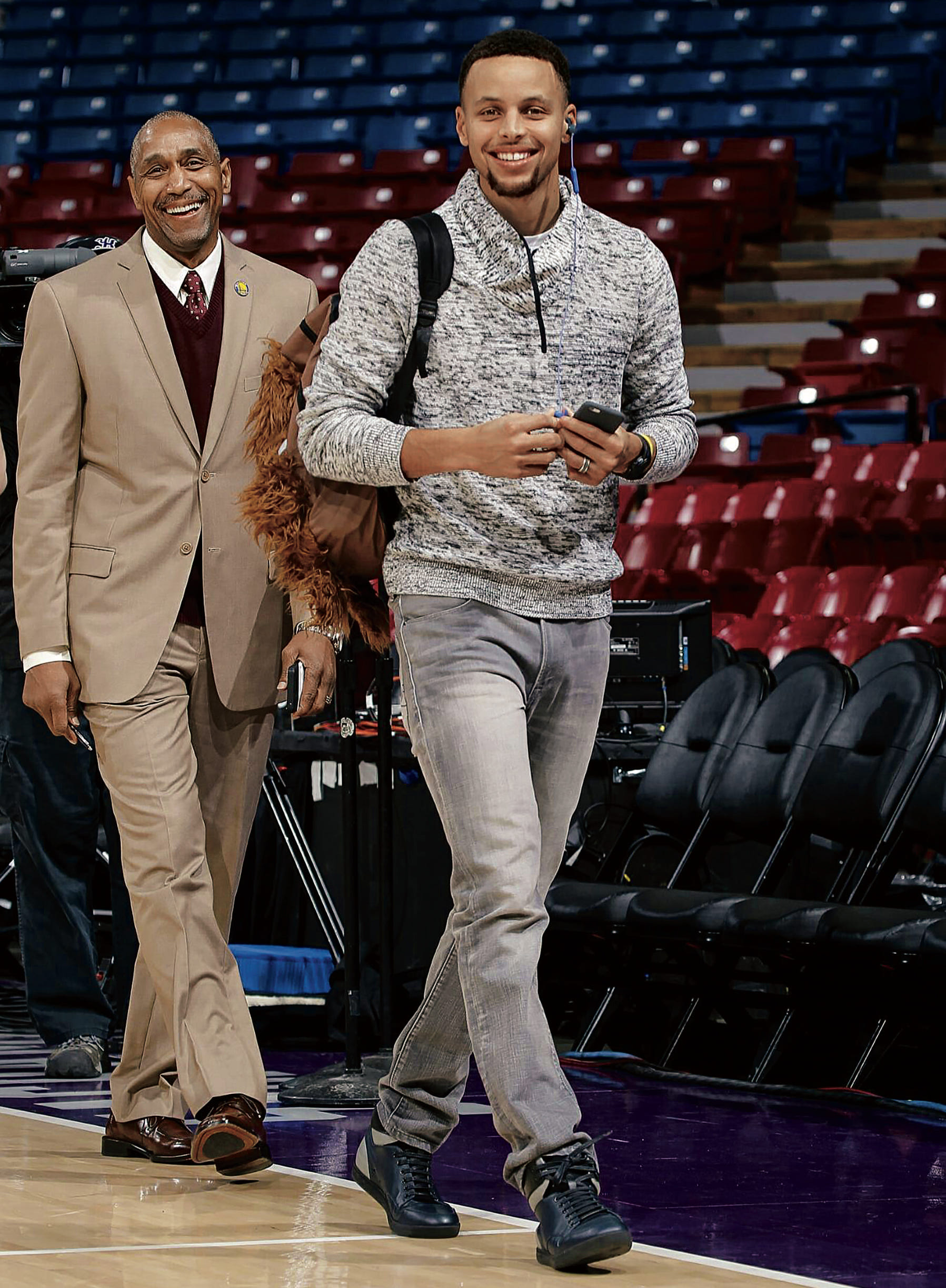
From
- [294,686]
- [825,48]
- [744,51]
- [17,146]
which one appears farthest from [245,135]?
[294,686]

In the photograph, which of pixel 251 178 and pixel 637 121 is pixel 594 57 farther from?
pixel 251 178

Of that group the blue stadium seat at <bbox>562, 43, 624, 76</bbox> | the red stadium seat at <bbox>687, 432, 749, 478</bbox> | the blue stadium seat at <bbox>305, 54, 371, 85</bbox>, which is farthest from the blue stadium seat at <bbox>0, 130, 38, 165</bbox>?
the red stadium seat at <bbox>687, 432, 749, 478</bbox>

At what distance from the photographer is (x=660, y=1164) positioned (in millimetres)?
2924

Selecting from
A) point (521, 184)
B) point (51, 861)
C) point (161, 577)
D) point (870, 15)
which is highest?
point (870, 15)

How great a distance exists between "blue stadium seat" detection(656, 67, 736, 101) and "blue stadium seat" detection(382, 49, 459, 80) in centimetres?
180

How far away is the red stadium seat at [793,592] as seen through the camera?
8211mm

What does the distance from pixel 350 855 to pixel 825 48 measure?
1190 cm

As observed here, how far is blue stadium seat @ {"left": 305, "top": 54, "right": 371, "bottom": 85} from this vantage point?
15727mm

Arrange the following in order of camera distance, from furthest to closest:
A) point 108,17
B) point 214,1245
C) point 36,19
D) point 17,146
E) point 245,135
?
point 36,19 < point 108,17 < point 17,146 < point 245,135 < point 214,1245

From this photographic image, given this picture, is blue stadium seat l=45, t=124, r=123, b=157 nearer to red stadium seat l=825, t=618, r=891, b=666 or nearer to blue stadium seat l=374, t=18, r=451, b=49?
blue stadium seat l=374, t=18, r=451, b=49

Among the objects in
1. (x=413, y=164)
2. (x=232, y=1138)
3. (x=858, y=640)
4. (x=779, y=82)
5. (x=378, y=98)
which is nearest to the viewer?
(x=232, y=1138)

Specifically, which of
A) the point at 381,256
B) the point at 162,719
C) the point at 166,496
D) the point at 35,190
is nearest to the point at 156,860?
the point at 162,719

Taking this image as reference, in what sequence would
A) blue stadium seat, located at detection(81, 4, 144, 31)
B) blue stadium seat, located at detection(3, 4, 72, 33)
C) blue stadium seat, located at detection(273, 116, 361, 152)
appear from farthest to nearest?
blue stadium seat, located at detection(3, 4, 72, 33) → blue stadium seat, located at detection(81, 4, 144, 31) → blue stadium seat, located at detection(273, 116, 361, 152)

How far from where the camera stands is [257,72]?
15.9 m
